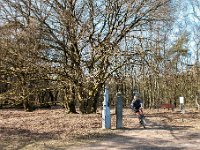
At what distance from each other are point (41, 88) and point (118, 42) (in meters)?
5.16

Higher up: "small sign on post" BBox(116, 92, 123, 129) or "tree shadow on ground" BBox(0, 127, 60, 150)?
"small sign on post" BBox(116, 92, 123, 129)

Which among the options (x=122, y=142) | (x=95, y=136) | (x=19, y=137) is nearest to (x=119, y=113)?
(x=95, y=136)

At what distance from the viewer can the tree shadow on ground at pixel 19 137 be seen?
1284cm

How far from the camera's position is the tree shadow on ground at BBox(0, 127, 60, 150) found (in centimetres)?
1284

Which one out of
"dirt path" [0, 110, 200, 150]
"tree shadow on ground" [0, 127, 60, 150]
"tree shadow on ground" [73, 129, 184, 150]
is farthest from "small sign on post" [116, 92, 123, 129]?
"tree shadow on ground" [0, 127, 60, 150]

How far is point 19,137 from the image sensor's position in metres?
14.1

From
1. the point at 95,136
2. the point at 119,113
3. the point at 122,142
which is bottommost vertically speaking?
the point at 122,142

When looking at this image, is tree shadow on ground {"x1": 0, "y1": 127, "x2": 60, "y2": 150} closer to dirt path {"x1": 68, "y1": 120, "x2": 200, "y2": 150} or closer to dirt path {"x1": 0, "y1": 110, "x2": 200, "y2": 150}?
dirt path {"x1": 0, "y1": 110, "x2": 200, "y2": 150}

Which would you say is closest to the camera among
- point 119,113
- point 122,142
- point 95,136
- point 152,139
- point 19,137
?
point 122,142

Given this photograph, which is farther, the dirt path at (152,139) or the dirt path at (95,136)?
the dirt path at (95,136)

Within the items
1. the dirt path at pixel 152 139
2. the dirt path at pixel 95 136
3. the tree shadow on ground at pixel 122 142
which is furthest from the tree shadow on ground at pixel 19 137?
the dirt path at pixel 152 139

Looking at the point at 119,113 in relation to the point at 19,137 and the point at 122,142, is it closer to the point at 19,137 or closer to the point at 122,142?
the point at 122,142

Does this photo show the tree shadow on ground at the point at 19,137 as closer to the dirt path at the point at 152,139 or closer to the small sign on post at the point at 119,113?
the dirt path at the point at 152,139

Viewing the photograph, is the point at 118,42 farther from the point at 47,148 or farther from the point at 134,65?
the point at 47,148
